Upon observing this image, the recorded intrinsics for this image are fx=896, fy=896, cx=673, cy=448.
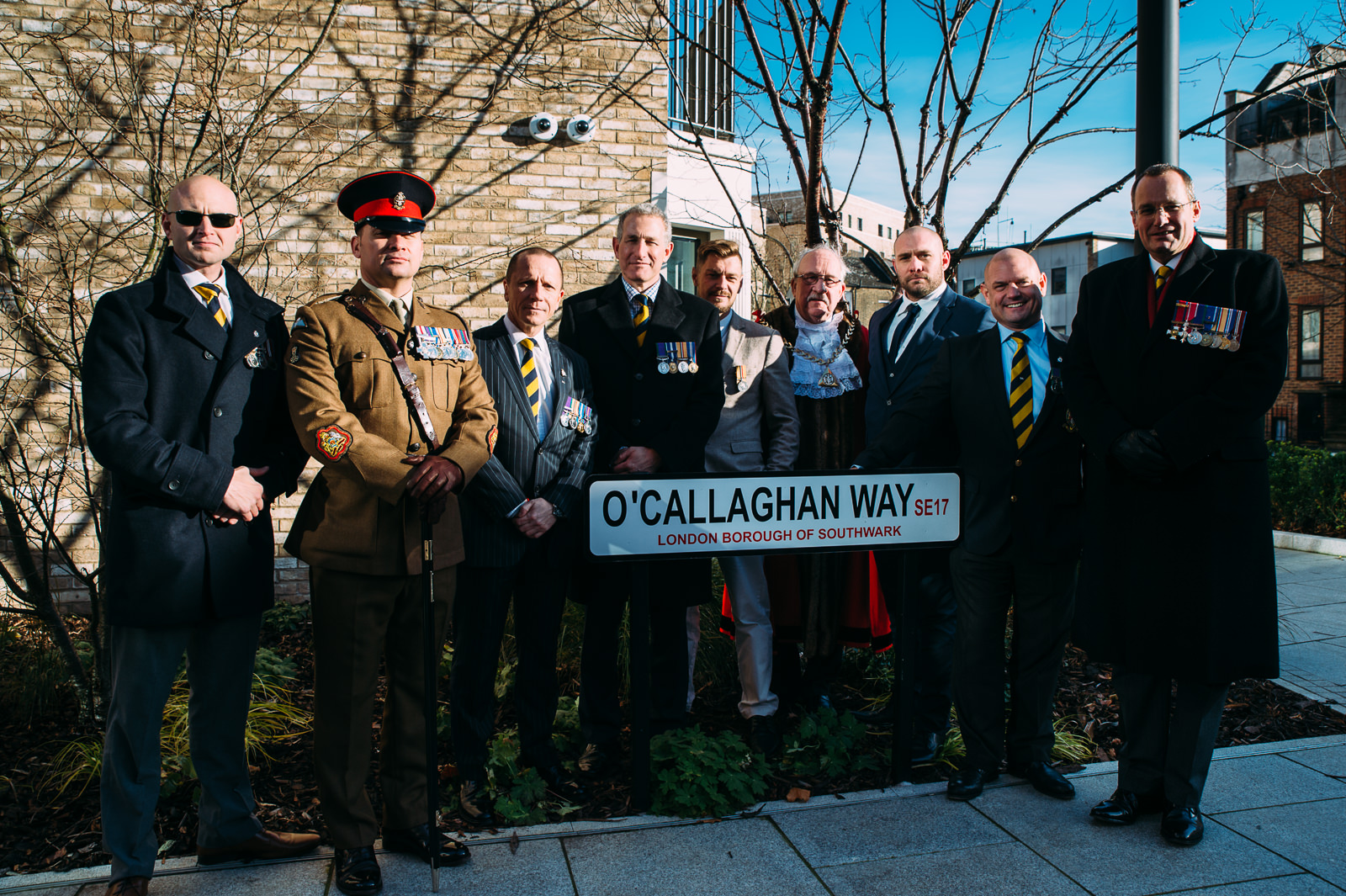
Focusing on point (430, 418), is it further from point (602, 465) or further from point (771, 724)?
point (771, 724)

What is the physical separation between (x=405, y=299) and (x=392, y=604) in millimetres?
1058

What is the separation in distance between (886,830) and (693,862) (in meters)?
0.74

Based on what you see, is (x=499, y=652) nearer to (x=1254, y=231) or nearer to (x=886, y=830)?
(x=886, y=830)

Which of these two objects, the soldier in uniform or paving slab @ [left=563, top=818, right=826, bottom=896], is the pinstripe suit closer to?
the soldier in uniform

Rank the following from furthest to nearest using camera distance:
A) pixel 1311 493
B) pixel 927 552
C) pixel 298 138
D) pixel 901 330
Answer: pixel 1311 493, pixel 298 138, pixel 901 330, pixel 927 552

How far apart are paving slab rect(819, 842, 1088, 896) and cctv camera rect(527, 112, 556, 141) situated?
5428 millimetres

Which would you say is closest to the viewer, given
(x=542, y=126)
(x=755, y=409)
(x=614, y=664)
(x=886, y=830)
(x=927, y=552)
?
(x=886, y=830)

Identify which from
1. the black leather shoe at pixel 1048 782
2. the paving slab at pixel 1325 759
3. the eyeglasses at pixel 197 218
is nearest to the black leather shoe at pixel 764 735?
the black leather shoe at pixel 1048 782

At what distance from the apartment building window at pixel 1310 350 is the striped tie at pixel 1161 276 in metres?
27.2

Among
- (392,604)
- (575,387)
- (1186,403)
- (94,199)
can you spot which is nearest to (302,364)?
(392,604)

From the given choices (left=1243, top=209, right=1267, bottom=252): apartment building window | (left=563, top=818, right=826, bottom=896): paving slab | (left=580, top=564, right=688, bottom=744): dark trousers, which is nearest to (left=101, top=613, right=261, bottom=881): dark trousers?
(left=563, top=818, right=826, bottom=896): paving slab

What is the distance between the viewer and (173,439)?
2.80 meters

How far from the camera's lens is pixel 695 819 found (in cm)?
333

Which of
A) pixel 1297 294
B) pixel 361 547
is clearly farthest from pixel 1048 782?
pixel 1297 294
